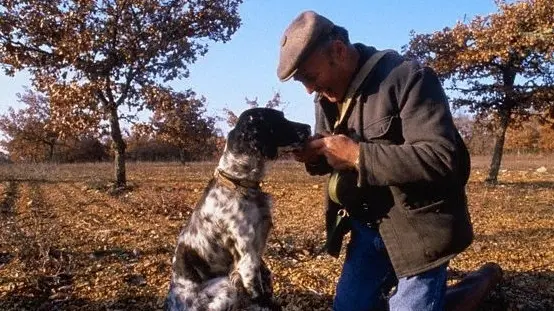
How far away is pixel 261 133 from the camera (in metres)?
4.19

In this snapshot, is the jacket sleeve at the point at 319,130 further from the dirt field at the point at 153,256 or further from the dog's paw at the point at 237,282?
the dirt field at the point at 153,256

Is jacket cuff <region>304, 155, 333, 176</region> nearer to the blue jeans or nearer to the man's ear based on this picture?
the blue jeans

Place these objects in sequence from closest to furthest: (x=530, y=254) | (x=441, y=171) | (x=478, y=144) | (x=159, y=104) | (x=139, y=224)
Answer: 1. (x=441, y=171)
2. (x=530, y=254)
3. (x=139, y=224)
4. (x=159, y=104)
5. (x=478, y=144)

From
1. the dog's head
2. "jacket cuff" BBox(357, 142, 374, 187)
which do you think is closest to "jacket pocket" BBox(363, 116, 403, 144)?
"jacket cuff" BBox(357, 142, 374, 187)

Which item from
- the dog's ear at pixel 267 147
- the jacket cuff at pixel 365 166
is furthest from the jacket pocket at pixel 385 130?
the dog's ear at pixel 267 147

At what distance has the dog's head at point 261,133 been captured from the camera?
4.15 m

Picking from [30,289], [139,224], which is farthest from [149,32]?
[30,289]

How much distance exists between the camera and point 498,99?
60.8ft

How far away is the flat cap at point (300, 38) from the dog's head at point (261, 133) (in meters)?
1.10

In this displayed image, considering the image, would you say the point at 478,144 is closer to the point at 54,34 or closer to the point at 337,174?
the point at 54,34

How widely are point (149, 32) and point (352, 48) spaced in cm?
1195

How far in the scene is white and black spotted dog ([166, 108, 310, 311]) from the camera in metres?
3.81

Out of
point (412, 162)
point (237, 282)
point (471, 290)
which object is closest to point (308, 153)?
point (412, 162)

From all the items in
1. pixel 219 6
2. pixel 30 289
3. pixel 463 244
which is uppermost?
pixel 219 6
